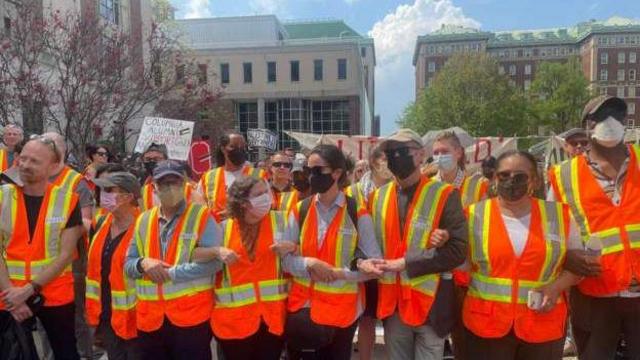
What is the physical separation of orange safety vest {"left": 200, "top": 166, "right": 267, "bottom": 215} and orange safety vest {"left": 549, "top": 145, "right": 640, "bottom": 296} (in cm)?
308

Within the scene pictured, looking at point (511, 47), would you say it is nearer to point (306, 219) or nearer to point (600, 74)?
point (600, 74)

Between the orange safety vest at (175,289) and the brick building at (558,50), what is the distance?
312 ft

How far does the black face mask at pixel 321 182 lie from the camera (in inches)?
127

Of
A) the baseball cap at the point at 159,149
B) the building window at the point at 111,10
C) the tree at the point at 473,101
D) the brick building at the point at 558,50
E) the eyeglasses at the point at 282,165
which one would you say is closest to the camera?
the eyeglasses at the point at 282,165

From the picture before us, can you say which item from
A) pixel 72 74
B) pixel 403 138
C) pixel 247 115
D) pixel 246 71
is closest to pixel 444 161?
pixel 403 138

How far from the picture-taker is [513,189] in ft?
9.52

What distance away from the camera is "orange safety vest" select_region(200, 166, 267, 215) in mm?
5289

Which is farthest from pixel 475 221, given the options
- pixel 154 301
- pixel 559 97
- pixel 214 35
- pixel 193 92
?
pixel 214 35

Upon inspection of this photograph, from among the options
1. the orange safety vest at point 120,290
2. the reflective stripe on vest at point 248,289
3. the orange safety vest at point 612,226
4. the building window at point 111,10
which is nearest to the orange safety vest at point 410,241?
the reflective stripe on vest at point 248,289

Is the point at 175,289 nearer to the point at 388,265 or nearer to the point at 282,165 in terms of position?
the point at 388,265

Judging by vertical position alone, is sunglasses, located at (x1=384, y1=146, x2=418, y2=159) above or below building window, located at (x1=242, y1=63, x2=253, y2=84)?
below

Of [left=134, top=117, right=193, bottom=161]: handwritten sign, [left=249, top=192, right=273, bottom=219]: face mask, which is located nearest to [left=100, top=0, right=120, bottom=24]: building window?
[left=134, top=117, right=193, bottom=161]: handwritten sign

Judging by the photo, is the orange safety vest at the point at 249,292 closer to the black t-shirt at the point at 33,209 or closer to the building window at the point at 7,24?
the black t-shirt at the point at 33,209

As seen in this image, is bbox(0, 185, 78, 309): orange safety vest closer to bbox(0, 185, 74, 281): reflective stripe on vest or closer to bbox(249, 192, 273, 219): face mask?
bbox(0, 185, 74, 281): reflective stripe on vest
